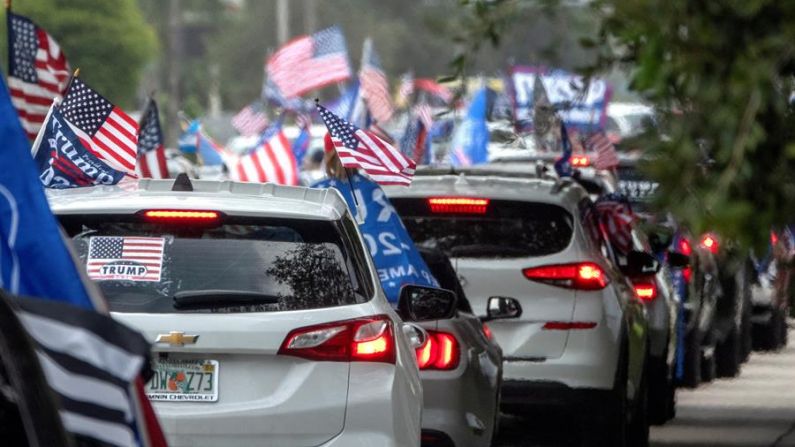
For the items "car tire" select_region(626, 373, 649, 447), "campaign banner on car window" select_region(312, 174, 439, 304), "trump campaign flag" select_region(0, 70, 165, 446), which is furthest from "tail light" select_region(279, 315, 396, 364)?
"car tire" select_region(626, 373, 649, 447)

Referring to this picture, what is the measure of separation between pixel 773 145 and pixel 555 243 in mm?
6470

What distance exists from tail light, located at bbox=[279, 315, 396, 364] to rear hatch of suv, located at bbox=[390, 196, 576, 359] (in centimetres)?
351

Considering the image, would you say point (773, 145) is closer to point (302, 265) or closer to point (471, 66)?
point (302, 265)

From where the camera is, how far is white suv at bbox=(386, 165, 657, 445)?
10.6m

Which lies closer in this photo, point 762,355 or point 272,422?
point 272,422

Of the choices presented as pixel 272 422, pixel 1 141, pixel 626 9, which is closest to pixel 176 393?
pixel 272 422

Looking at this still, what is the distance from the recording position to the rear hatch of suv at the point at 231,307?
684 cm

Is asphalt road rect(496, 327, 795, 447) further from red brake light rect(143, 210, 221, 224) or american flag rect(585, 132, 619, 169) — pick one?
red brake light rect(143, 210, 221, 224)

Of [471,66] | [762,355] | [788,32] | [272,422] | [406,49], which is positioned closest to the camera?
[788,32]

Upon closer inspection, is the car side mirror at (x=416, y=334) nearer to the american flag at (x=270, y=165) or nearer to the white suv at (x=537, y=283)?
the white suv at (x=537, y=283)

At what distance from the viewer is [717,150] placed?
4.18 metres

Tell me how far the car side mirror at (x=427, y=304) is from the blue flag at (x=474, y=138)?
1623cm

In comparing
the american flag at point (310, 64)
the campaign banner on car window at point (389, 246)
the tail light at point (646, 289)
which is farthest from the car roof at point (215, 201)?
the american flag at point (310, 64)

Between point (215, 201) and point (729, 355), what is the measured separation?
11.6 metres
